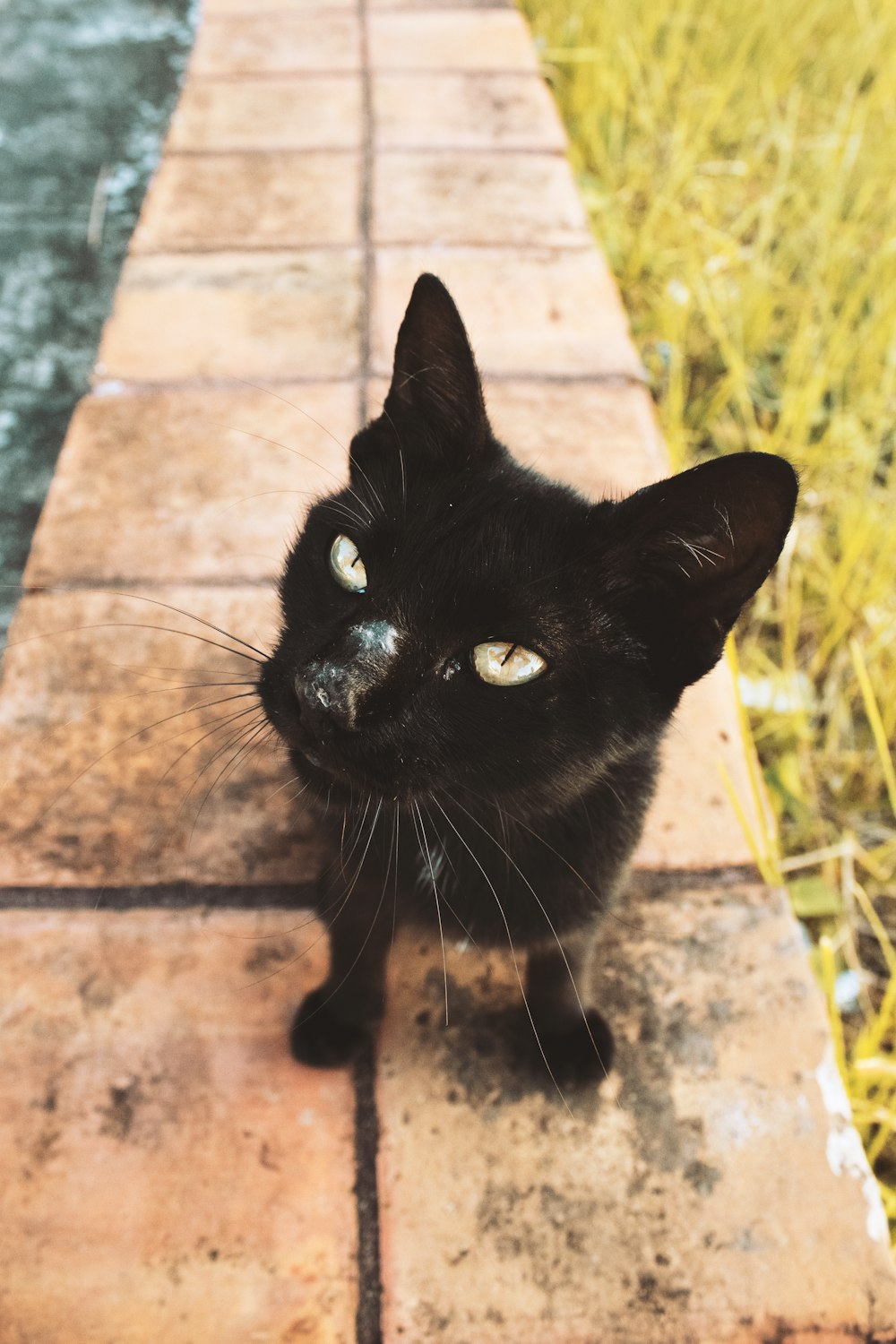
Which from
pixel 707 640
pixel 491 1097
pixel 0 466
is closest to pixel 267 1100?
pixel 491 1097

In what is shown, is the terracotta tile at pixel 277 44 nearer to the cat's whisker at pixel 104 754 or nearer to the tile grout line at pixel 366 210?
the tile grout line at pixel 366 210

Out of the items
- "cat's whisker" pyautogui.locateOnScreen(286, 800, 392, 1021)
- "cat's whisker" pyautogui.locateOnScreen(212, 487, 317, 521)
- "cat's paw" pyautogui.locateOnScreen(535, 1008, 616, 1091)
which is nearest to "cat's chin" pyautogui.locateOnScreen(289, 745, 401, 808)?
"cat's whisker" pyautogui.locateOnScreen(286, 800, 392, 1021)

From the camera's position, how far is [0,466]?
149cm

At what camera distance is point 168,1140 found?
35.2 inches

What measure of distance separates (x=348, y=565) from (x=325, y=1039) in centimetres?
49

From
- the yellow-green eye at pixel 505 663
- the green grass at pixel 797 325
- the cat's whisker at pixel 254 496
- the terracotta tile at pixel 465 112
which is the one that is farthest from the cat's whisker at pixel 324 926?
the terracotta tile at pixel 465 112

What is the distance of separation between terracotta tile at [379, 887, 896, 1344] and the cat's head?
1.13ft

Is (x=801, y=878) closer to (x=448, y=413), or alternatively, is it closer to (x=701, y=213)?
(x=448, y=413)

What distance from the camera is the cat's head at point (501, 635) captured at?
0.72m

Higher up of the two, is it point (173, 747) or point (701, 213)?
point (701, 213)

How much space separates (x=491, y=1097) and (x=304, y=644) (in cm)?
51

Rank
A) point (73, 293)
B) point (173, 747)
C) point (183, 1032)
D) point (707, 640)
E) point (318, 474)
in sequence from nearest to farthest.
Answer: point (707, 640)
point (183, 1032)
point (173, 747)
point (318, 474)
point (73, 293)

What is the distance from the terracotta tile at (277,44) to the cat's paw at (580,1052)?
2332 millimetres

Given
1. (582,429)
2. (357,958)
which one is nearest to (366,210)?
(582,429)
